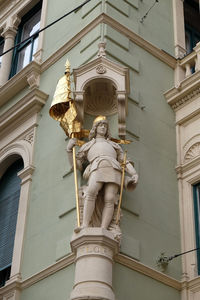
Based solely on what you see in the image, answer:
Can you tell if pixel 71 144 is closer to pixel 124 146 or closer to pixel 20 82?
pixel 124 146

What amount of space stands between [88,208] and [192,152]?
3105mm

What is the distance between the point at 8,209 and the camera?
1378 centimetres

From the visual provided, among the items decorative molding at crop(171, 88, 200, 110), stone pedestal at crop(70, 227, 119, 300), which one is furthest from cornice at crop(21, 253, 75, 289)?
decorative molding at crop(171, 88, 200, 110)

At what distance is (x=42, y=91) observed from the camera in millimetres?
14062

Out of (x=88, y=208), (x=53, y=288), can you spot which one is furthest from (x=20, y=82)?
(x=53, y=288)

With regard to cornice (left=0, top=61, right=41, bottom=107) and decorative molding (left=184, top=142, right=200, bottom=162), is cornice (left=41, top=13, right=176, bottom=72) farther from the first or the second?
decorative molding (left=184, top=142, right=200, bottom=162)

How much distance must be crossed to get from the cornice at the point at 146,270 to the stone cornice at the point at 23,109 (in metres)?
4.70

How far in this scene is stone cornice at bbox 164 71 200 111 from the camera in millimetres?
13125

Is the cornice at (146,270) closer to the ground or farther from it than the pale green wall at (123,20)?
closer to the ground

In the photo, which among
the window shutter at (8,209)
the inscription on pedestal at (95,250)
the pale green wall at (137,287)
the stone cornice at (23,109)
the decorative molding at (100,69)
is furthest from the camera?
the stone cornice at (23,109)

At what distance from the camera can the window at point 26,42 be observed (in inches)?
665

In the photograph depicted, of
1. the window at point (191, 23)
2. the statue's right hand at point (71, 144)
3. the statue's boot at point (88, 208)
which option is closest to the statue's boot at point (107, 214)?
the statue's boot at point (88, 208)

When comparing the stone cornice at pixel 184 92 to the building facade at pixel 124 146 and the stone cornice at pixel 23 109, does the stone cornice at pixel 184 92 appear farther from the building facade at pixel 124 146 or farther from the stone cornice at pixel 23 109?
the stone cornice at pixel 23 109

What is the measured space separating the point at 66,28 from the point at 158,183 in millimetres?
4791
